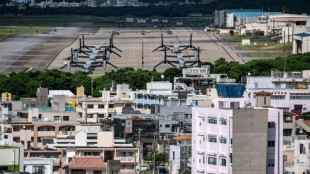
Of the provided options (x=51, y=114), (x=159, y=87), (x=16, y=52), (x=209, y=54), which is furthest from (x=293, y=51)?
(x=51, y=114)

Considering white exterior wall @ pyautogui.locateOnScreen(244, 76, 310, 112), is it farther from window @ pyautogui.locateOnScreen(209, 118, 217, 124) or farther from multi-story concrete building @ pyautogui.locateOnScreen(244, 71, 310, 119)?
window @ pyautogui.locateOnScreen(209, 118, 217, 124)

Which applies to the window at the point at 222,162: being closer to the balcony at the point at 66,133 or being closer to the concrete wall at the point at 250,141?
the concrete wall at the point at 250,141

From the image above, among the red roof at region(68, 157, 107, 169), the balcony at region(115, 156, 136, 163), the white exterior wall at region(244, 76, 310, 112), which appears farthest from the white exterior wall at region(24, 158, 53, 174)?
the white exterior wall at region(244, 76, 310, 112)

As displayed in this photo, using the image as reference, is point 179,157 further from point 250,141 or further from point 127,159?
point 250,141

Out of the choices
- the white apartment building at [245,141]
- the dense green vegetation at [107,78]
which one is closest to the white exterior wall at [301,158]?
the white apartment building at [245,141]

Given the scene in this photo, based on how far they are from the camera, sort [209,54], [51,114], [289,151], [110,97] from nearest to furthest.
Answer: [289,151], [51,114], [110,97], [209,54]

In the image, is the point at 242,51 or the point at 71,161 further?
the point at 242,51

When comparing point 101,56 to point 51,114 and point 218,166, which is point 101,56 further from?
point 218,166
